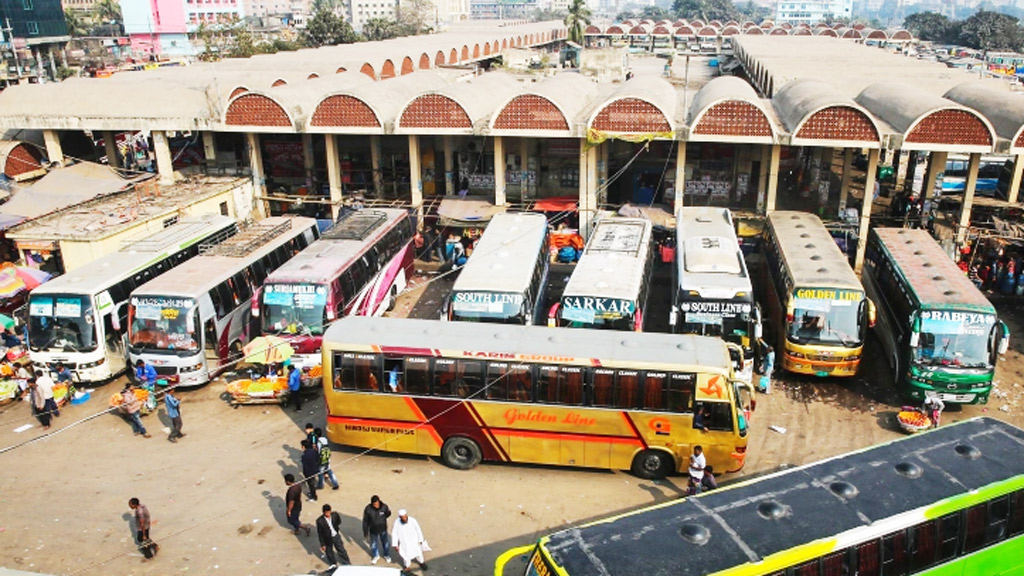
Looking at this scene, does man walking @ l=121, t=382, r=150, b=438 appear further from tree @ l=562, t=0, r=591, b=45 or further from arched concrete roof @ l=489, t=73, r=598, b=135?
tree @ l=562, t=0, r=591, b=45

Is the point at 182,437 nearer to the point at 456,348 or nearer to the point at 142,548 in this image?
the point at 142,548

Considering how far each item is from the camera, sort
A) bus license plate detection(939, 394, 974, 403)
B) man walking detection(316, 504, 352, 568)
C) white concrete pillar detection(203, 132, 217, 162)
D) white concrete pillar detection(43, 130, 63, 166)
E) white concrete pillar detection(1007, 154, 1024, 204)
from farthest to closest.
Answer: white concrete pillar detection(203, 132, 217, 162) < white concrete pillar detection(43, 130, 63, 166) < white concrete pillar detection(1007, 154, 1024, 204) < bus license plate detection(939, 394, 974, 403) < man walking detection(316, 504, 352, 568)

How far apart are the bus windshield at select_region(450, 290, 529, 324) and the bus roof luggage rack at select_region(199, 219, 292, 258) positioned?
6.46 metres

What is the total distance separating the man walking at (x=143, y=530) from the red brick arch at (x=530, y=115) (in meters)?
16.4

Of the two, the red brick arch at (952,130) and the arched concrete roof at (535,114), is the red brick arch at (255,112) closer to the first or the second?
the arched concrete roof at (535,114)

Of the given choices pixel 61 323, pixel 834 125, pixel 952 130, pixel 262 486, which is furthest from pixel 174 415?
pixel 952 130

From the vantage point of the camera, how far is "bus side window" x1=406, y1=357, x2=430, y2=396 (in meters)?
13.2

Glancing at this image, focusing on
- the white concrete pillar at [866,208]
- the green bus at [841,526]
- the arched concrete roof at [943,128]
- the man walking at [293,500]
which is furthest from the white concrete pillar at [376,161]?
the green bus at [841,526]

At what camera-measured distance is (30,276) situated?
20.8 metres

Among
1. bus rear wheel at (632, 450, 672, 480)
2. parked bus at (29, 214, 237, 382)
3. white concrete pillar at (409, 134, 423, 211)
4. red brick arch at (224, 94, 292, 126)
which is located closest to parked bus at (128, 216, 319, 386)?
parked bus at (29, 214, 237, 382)

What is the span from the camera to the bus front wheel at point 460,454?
45.1 ft

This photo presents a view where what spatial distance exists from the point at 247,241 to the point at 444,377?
946 centimetres

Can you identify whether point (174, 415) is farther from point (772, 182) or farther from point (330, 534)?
point (772, 182)

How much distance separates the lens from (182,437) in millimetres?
15406
